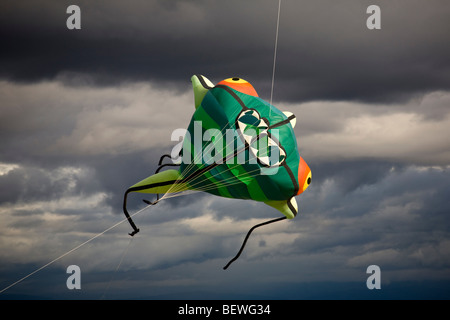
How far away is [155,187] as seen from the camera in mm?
22375

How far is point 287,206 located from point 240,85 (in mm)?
4524

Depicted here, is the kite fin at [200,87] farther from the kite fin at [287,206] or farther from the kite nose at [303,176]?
the kite fin at [287,206]

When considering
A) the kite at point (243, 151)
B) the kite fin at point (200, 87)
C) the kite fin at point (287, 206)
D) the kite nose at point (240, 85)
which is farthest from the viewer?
the kite fin at point (200, 87)

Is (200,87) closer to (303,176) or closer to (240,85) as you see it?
(240,85)

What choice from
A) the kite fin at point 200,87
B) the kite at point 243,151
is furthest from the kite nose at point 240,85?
the kite fin at point 200,87

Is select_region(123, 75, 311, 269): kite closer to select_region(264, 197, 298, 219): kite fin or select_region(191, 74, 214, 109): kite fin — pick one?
select_region(264, 197, 298, 219): kite fin

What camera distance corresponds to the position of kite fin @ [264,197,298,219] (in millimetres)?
21047

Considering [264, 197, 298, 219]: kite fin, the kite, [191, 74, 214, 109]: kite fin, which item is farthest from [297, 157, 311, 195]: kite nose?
[191, 74, 214, 109]: kite fin

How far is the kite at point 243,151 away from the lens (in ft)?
64.6
